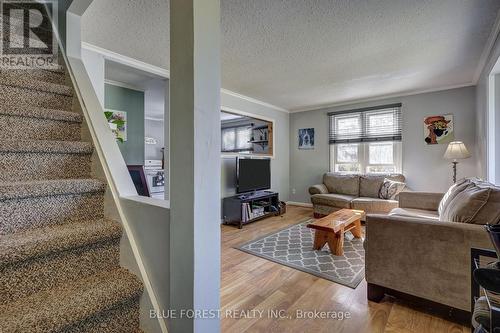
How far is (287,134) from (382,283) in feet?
14.5

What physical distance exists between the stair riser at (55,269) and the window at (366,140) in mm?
4897

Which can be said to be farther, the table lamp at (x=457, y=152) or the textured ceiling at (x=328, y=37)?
the table lamp at (x=457, y=152)

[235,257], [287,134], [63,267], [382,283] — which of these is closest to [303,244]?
[235,257]

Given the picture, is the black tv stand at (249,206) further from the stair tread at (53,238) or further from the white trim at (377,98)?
the stair tread at (53,238)

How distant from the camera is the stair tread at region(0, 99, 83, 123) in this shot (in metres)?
1.22

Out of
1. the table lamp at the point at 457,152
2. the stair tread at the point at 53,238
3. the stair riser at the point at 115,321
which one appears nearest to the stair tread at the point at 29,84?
the stair tread at the point at 53,238

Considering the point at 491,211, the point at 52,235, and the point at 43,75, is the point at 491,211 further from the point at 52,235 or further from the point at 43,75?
the point at 43,75

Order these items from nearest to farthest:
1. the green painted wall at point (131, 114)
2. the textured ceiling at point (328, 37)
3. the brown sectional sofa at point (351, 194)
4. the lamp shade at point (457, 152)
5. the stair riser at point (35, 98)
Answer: the stair riser at point (35, 98) → the textured ceiling at point (328, 37) → the lamp shade at point (457, 152) → the green painted wall at point (131, 114) → the brown sectional sofa at point (351, 194)

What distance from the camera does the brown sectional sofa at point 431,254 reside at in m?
1.58

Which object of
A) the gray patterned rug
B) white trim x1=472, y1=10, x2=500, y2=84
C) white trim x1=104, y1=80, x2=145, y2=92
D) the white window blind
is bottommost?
the gray patterned rug

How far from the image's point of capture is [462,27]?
7.26ft

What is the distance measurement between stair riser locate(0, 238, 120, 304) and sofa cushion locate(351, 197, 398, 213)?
390 centimetres

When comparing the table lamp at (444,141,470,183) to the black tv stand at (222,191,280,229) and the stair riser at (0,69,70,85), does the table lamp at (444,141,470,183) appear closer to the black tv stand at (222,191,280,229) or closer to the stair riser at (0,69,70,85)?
the black tv stand at (222,191,280,229)

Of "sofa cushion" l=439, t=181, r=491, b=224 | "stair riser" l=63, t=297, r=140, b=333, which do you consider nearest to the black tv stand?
"sofa cushion" l=439, t=181, r=491, b=224
